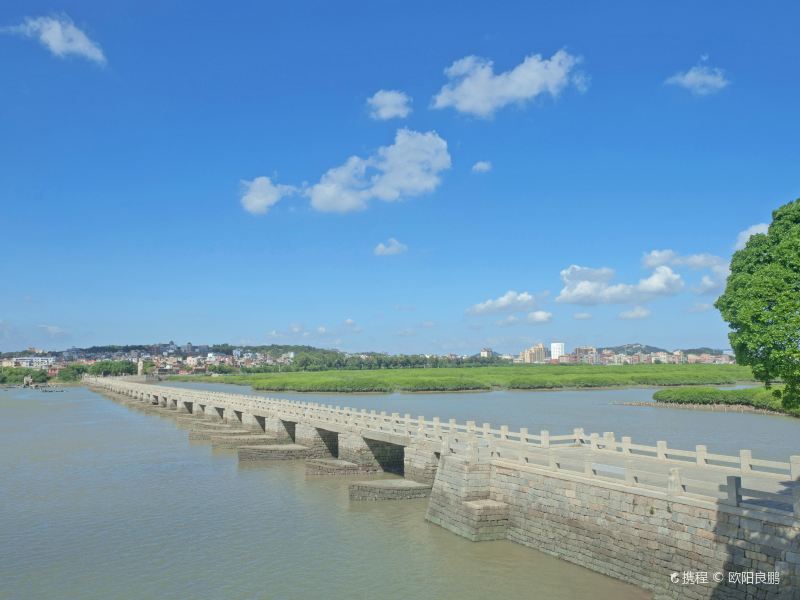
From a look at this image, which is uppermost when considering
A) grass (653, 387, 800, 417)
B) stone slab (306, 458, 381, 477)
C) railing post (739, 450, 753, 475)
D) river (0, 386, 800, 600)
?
railing post (739, 450, 753, 475)

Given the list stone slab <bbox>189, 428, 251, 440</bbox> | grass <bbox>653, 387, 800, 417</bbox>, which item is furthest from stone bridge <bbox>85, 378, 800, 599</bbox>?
grass <bbox>653, 387, 800, 417</bbox>

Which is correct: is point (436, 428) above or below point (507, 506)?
above

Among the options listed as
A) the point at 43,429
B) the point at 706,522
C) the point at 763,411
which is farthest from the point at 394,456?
the point at 763,411

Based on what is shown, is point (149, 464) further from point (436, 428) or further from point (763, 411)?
point (763, 411)

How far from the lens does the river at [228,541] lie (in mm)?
18219

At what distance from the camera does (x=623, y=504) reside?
1752 centimetres

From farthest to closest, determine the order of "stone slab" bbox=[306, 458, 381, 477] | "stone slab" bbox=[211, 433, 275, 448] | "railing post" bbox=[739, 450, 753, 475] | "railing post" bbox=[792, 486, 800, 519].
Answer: "stone slab" bbox=[211, 433, 275, 448] < "stone slab" bbox=[306, 458, 381, 477] < "railing post" bbox=[739, 450, 753, 475] < "railing post" bbox=[792, 486, 800, 519]

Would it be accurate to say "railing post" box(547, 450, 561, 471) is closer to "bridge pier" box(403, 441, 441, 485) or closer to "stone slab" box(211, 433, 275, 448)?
"bridge pier" box(403, 441, 441, 485)

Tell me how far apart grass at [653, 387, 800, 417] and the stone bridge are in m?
52.0

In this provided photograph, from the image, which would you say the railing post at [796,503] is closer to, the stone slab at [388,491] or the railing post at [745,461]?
the railing post at [745,461]

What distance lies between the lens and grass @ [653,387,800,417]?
6906 centimetres

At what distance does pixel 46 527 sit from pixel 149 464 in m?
15.3

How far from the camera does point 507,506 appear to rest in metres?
21.9

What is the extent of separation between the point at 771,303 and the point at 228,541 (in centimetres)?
2302
